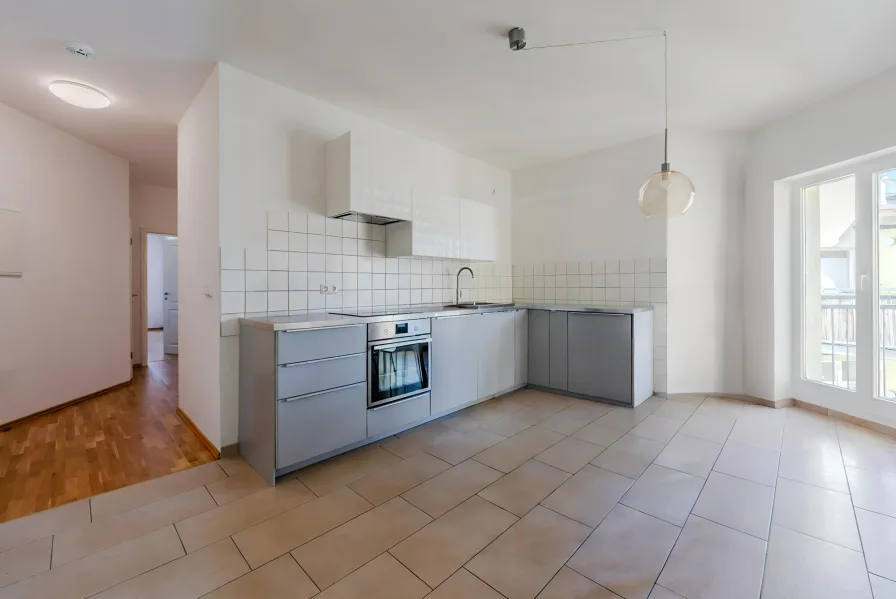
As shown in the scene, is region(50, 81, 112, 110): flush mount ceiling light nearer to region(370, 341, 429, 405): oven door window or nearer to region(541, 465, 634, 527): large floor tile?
region(370, 341, 429, 405): oven door window

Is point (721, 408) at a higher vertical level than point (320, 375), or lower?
lower

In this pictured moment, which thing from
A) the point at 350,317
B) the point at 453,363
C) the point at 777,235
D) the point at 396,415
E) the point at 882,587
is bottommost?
the point at 882,587

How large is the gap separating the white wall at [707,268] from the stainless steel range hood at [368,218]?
8.56ft

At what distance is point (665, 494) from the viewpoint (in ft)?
6.48

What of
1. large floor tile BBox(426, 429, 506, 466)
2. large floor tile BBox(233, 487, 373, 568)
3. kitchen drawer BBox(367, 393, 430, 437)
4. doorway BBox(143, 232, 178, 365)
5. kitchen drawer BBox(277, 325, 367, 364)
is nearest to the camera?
large floor tile BBox(233, 487, 373, 568)

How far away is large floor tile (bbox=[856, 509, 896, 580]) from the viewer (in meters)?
1.46

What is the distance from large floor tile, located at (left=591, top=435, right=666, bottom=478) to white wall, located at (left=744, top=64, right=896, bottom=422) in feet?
5.73

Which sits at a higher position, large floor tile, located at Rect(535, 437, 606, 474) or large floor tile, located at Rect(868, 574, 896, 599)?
large floor tile, located at Rect(535, 437, 606, 474)

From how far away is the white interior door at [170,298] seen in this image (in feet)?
21.3

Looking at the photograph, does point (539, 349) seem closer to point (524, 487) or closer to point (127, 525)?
point (524, 487)

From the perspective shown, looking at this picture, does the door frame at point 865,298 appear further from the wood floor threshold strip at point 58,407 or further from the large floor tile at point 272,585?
the wood floor threshold strip at point 58,407

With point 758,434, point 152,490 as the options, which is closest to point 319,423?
point 152,490

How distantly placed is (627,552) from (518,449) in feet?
3.33

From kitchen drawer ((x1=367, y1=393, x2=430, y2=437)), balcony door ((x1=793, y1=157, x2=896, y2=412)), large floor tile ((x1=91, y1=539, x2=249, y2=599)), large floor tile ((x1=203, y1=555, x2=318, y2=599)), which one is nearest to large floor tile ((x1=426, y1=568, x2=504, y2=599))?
large floor tile ((x1=203, y1=555, x2=318, y2=599))
